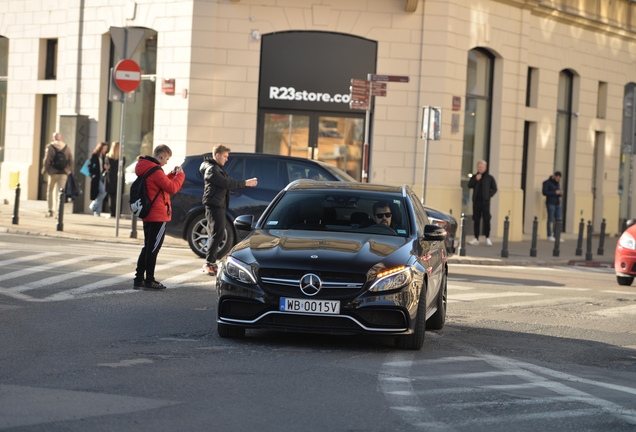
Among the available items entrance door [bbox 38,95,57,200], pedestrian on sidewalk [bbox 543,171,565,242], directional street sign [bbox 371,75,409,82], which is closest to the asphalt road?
directional street sign [bbox 371,75,409,82]

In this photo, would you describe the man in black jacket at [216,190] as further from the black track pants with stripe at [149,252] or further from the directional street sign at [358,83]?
the directional street sign at [358,83]

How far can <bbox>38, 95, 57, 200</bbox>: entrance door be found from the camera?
28.7 m

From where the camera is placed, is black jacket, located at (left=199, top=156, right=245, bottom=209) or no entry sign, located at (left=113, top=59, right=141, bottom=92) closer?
black jacket, located at (left=199, top=156, right=245, bottom=209)

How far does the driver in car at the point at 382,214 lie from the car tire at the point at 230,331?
70.8 inches

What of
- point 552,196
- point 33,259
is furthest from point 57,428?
point 552,196

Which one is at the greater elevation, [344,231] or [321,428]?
[344,231]

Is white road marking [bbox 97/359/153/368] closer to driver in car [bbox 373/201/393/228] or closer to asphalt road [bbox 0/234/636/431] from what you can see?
asphalt road [bbox 0/234/636/431]

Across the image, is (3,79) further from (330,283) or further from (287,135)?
(330,283)

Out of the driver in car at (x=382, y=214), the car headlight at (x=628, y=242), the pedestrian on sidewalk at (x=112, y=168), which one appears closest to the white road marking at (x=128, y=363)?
the driver in car at (x=382, y=214)

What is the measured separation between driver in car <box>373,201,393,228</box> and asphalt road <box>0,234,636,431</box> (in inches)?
44.6

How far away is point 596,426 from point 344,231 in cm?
419

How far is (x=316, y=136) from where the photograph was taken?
2548 cm

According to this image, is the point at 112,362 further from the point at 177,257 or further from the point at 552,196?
the point at 552,196

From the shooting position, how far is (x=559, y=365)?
9422mm
